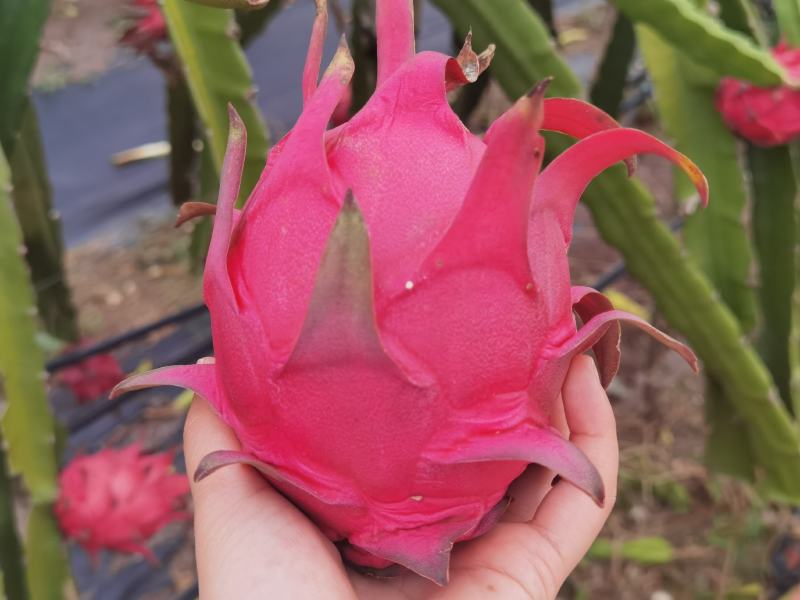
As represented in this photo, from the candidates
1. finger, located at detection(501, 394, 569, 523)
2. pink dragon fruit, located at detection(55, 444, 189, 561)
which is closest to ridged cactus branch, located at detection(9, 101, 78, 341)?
pink dragon fruit, located at detection(55, 444, 189, 561)

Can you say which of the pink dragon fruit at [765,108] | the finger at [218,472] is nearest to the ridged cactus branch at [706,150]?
the pink dragon fruit at [765,108]

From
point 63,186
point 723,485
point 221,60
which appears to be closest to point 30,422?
point 221,60

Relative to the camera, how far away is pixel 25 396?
735mm

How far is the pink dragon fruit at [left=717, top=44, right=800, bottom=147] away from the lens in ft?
3.20

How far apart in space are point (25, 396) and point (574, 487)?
1.72 feet

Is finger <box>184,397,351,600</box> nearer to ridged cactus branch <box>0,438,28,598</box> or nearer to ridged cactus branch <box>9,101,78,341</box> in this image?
ridged cactus branch <box>0,438,28,598</box>

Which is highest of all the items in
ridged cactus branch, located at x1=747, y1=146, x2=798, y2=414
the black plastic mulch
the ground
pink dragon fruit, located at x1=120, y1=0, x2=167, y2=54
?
pink dragon fruit, located at x1=120, y1=0, x2=167, y2=54

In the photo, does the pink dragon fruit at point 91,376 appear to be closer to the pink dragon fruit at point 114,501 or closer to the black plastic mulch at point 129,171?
the black plastic mulch at point 129,171

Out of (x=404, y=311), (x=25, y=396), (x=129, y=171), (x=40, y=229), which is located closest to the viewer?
(x=404, y=311)

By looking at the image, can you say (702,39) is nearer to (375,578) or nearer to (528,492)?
(528,492)

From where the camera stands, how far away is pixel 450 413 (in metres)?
0.40

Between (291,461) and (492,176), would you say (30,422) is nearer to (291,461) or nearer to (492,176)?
(291,461)

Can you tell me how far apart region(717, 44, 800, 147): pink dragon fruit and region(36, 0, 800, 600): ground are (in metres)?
0.52

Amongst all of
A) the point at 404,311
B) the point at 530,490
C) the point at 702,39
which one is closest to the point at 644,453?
the point at 702,39
